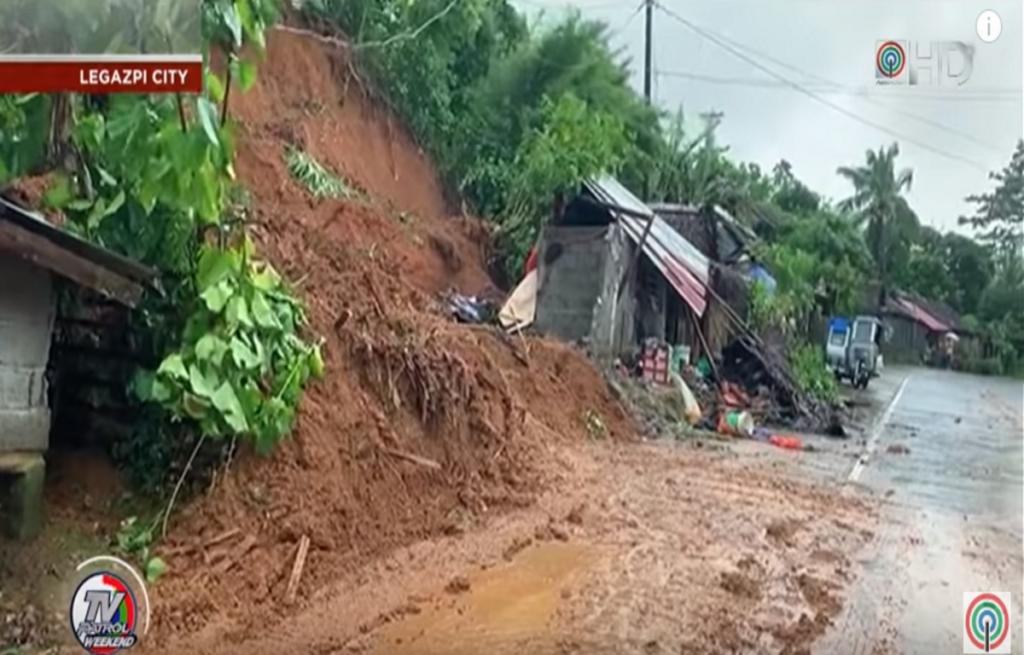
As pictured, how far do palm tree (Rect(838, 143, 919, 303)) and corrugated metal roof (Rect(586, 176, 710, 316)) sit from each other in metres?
0.63

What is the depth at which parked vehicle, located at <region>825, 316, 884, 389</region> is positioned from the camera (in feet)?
6.99

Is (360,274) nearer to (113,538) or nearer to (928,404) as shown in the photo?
(113,538)

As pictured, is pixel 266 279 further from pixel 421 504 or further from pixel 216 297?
pixel 421 504

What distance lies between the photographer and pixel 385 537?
2.49 metres

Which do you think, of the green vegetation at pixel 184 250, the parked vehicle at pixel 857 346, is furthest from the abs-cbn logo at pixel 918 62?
the green vegetation at pixel 184 250

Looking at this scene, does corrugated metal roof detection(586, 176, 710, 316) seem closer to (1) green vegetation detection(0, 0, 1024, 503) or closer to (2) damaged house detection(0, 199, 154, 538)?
(1) green vegetation detection(0, 0, 1024, 503)

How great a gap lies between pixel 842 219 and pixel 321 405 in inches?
56.5

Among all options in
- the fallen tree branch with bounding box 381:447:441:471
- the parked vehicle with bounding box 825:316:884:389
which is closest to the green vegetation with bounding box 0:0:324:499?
the fallen tree branch with bounding box 381:447:441:471

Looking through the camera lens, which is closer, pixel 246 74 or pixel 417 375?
pixel 246 74

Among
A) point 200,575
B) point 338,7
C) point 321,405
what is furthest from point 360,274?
point 200,575

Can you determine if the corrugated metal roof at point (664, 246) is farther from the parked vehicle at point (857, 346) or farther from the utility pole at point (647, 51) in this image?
the parked vehicle at point (857, 346)

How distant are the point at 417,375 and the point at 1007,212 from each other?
5.76 ft

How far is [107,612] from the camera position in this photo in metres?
1.67

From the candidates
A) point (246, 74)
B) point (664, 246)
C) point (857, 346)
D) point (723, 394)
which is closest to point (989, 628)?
point (857, 346)
